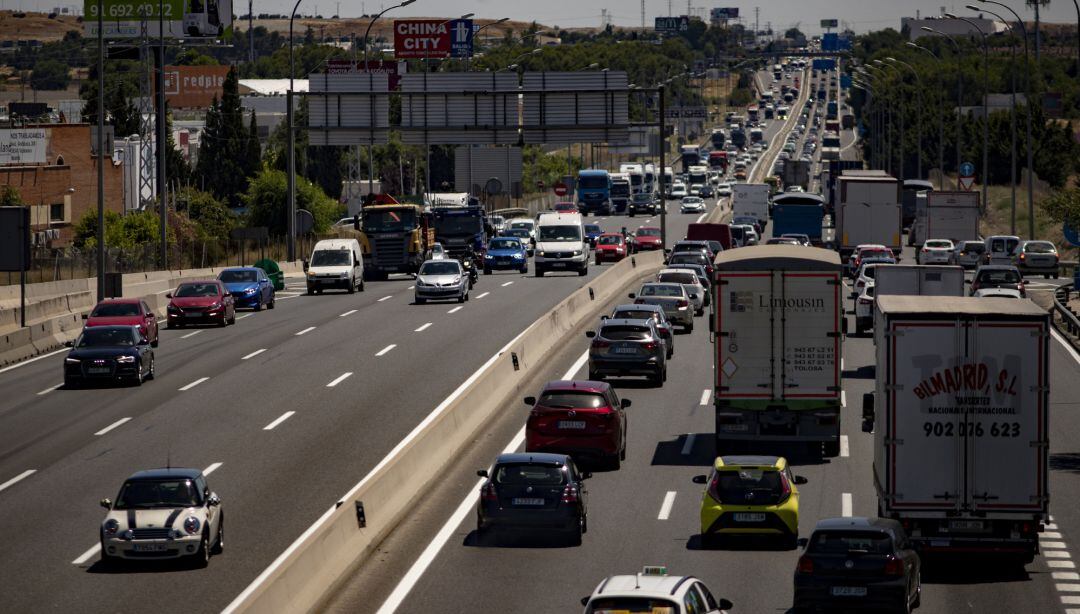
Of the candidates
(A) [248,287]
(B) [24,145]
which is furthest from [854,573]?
(B) [24,145]

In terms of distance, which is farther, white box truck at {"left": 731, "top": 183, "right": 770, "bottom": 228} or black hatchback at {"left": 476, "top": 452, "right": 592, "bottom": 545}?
white box truck at {"left": 731, "top": 183, "right": 770, "bottom": 228}

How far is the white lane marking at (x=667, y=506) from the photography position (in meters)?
27.0

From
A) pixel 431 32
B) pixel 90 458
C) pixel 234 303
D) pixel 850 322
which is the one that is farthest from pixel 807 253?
pixel 431 32

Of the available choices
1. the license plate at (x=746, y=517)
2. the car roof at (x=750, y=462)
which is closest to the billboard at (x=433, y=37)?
the car roof at (x=750, y=462)

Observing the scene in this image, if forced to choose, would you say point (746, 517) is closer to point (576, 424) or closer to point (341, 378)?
point (576, 424)

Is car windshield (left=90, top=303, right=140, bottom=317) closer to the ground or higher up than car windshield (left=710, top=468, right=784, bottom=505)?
higher up

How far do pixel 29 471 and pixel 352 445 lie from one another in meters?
6.18

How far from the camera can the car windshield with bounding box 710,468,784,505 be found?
24.4m

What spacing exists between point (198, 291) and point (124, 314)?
7248mm

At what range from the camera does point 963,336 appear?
22.1m

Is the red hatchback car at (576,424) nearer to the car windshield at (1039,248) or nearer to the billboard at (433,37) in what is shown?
the car windshield at (1039,248)

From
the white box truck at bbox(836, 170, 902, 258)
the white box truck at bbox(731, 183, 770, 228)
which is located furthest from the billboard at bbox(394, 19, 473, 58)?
the white box truck at bbox(836, 170, 902, 258)

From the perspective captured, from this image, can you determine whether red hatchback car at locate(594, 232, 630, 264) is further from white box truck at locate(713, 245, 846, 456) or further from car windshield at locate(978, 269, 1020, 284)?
white box truck at locate(713, 245, 846, 456)

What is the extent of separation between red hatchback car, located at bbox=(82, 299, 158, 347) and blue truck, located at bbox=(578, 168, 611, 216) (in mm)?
88034
